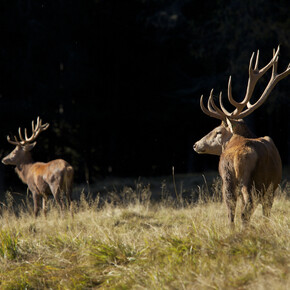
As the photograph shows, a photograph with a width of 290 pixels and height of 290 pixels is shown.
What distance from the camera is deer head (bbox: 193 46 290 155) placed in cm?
606

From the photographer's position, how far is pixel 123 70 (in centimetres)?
1853

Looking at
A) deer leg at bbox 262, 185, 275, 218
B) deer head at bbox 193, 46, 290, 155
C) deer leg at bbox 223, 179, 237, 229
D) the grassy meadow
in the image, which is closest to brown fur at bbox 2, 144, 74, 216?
the grassy meadow

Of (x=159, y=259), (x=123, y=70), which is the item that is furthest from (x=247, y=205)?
(x=123, y=70)

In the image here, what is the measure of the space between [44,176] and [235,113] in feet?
16.7

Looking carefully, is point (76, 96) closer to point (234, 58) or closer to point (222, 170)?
point (234, 58)

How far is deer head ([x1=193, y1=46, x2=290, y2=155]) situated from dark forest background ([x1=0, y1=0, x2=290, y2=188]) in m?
8.26

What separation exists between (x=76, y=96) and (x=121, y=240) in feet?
39.7

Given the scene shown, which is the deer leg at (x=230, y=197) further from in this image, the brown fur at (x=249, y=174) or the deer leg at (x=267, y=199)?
the deer leg at (x=267, y=199)

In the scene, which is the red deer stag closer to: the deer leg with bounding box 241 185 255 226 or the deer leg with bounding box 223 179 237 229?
the deer leg with bounding box 223 179 237 229

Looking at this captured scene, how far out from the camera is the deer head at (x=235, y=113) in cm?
606

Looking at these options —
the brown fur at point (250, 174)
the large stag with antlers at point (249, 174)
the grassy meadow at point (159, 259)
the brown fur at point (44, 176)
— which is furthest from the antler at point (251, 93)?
the brown fur at point (44, 176)

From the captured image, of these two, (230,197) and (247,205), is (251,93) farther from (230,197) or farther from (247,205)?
(247,205)

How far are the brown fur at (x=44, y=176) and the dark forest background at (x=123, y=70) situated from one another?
4.46 metres

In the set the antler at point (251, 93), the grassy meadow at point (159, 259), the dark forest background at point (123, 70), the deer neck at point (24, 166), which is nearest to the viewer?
the grassy meadow at point (159, 259)
